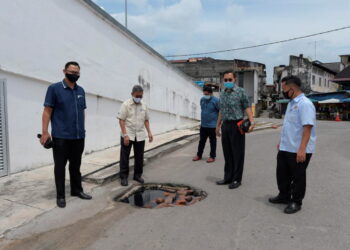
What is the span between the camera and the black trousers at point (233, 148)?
495 centimetres

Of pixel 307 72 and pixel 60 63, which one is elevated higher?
pixel 307 72

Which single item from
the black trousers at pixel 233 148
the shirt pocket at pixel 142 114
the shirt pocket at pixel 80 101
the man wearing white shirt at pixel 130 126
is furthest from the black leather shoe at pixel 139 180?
the shirt pocket at pixel 80 101

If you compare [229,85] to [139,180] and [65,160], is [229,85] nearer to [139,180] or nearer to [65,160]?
[139,180]

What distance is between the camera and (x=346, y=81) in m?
32.5

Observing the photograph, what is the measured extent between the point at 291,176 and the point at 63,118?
10.5 feet

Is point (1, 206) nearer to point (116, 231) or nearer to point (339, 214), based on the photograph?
point (116, 231)

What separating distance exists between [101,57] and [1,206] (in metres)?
5.07

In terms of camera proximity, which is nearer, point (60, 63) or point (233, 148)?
point (233, 148)

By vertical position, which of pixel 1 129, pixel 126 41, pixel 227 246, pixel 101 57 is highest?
pixel 126 41

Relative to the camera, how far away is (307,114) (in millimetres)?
3625

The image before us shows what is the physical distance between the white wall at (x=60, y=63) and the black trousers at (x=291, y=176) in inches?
183

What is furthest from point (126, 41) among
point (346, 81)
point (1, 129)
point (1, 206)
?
point (346, 81)

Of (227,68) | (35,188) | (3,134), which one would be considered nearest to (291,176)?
(35,188)

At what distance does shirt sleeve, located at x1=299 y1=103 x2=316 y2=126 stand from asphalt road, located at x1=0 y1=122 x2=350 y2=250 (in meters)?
1.17
